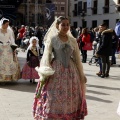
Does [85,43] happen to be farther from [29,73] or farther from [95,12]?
[95,12]

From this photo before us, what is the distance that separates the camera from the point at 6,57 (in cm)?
837

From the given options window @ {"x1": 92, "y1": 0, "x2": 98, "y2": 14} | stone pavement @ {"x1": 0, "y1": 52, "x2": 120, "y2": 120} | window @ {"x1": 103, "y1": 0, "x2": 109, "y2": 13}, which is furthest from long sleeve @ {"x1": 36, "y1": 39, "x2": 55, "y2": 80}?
window @ {"x1": 92, "y1": 0, "x2": 98, "y2": 14}

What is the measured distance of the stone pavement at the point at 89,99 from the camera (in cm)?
555

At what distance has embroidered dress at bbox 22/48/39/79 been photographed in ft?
27.6

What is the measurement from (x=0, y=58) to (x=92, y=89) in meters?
2.22

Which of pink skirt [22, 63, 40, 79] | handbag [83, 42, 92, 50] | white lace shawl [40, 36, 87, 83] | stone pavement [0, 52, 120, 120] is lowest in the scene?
stone pavement [0, 52, 120, 120]

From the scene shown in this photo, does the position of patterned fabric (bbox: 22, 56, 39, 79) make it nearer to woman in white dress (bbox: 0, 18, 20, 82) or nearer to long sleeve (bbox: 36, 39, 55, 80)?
woman in white dress (bbox: 0, 18, 20, 82)

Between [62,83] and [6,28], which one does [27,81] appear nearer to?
[6,28]

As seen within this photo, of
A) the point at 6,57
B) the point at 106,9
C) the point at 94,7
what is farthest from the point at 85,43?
the point at 94,7

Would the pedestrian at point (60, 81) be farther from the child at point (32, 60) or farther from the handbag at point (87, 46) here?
the handbag at point (87, 46)

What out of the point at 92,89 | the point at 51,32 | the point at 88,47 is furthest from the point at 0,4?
the point at 51,32

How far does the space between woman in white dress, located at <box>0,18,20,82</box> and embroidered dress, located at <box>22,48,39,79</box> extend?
26cm

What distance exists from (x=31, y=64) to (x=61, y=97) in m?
4.03

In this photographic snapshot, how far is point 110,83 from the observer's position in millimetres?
8719
